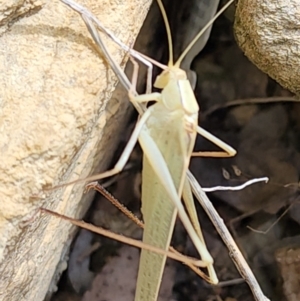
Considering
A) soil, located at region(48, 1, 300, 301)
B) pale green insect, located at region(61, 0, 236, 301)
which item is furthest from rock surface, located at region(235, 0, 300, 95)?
soil, located at region(48, 1, 300, 301)

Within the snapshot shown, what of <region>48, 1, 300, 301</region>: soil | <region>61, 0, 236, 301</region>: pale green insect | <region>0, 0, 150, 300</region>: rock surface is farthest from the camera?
<region>48, 1, 300, 301</region>: soil

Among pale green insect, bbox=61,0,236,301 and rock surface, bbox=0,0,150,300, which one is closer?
rock surface, bbox=0,0,150,300

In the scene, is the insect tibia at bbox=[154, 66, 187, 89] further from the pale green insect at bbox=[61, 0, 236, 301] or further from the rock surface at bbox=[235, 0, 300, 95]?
the rock surface at bbox=[235, 0, 300, 95]

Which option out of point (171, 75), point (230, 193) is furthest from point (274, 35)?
point (230, 193)

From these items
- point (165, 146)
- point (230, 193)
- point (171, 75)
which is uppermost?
point (171, 75)

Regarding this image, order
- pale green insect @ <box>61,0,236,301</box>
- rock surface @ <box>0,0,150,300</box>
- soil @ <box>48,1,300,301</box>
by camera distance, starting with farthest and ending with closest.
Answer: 1. soil @ <box>48,1,300,301</box>
2. pale green insect @ <box>61,0,236,301</box>
3. rock surface @ <box>0,0,150,300</box>

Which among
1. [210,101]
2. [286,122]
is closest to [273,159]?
[286,122]

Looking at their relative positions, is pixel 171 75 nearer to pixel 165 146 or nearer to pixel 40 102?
pixel 165 146

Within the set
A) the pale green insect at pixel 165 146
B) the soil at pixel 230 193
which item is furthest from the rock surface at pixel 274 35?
the soil at pixel 230 193

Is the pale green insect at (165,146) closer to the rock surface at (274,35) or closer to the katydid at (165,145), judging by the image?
the katydid at (165,145)

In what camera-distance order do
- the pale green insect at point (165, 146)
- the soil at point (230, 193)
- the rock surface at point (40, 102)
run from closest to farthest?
the rock surface at point (40, 102) → the pale green insect at point (165, 146) → the soil at point (230, 193)

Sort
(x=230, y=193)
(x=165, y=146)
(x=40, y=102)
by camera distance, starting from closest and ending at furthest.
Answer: (x=40, y=102), (x=165, y=146), (x=230, y=193)

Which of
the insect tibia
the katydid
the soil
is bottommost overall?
the soil
